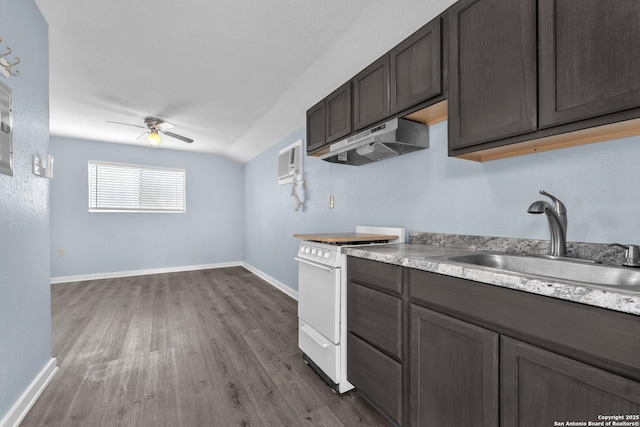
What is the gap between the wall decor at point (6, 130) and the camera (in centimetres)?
144

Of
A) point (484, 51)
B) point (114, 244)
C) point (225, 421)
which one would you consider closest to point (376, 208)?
point (484, 51)

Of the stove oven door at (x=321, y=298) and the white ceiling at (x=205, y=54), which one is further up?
the white ceiling at (x=205, y=54)

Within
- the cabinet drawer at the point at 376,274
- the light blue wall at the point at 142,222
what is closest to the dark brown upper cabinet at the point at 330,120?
the cabinet drawer at the point at 376,274

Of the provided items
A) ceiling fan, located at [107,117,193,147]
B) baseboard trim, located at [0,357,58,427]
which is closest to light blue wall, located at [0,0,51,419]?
baseboard trim, located at [0,357,58,427]

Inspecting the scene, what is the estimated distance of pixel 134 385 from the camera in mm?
1897

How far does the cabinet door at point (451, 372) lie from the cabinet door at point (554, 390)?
0.05 metres

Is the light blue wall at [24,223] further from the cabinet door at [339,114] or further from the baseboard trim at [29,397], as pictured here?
the cabinet door at [339,114]

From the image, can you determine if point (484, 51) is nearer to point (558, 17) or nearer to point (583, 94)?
point (558, 17)

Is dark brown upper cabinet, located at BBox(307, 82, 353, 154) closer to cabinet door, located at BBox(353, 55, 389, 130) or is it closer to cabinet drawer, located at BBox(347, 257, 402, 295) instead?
cabinet door, located at BBox(353, 55, 389, 130)

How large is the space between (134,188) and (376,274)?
220 inches

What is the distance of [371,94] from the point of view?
6.50 ft

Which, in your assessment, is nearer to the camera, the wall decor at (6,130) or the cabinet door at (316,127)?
the wall decor at (6,130)

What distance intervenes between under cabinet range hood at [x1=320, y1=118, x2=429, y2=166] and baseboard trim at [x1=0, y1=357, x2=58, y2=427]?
2499mm

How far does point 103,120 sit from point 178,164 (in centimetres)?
182
